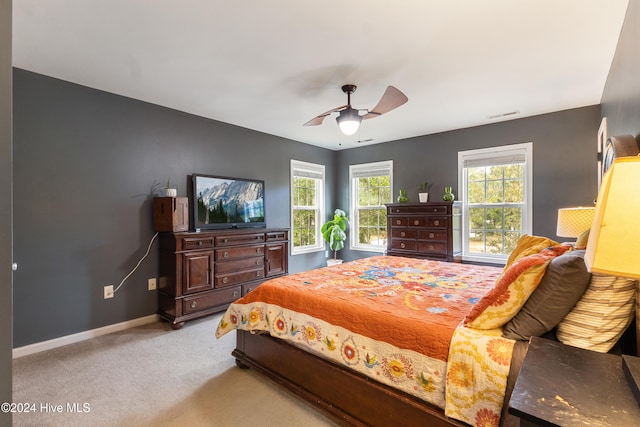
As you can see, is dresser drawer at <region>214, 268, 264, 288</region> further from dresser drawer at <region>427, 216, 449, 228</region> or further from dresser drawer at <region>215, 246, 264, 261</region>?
dresser drawer at <region>427, 216, 449, 228</region>

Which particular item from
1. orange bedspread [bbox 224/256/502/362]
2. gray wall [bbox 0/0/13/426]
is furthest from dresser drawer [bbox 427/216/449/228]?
gray wall [bbox 0/0/13/426]

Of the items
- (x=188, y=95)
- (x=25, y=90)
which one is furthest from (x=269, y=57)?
(x=25, y=90)

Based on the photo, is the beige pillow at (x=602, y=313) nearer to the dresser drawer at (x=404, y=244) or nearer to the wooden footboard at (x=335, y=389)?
the wooden footboard at (x=335, y=389)

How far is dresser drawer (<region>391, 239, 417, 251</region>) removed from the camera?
14.8 ft

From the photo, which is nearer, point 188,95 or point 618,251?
point 618,251

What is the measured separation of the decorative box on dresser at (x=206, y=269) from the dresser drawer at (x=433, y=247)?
7.37 feet

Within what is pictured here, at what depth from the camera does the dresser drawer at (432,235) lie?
4227 mm

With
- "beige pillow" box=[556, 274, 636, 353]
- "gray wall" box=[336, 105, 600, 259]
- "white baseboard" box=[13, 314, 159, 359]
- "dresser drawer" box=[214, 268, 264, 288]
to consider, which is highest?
"gray wall" box=[336, 105, 600, 259]

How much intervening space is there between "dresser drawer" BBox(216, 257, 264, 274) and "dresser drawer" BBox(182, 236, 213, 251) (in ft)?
0.91

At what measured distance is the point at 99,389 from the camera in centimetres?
218

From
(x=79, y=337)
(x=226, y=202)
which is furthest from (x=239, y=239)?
(x=79, y=337)

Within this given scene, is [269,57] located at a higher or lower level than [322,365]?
higher

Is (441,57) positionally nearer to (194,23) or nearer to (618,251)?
(194,23)

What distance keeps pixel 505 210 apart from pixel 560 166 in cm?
82
